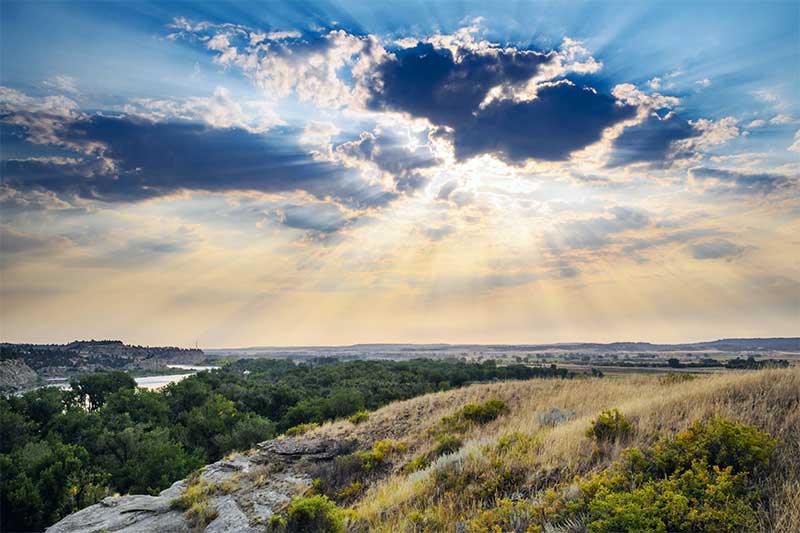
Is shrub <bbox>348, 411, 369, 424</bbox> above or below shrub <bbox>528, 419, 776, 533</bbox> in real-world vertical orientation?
below

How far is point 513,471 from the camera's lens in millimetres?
9219

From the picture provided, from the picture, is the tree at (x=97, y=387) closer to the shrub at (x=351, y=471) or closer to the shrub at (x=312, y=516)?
the shrub at (x=351, y=471)

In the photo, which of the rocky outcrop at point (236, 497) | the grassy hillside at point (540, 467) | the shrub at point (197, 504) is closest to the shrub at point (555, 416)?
the grassy hillside at point (540, 467)

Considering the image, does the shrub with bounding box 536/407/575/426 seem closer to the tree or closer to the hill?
the hill

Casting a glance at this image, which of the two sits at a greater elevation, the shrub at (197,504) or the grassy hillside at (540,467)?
the grassy hillside at (540,467)

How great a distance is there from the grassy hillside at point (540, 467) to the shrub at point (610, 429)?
101 mm

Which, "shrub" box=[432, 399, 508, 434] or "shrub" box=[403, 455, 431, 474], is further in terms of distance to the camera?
"shrub" box=[432, 399, 508, 434]

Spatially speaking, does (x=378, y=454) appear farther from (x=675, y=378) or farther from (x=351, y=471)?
(x=675, y=378)

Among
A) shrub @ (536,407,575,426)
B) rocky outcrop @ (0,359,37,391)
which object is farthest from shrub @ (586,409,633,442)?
rocky outcrop @ (0,359,37,391)

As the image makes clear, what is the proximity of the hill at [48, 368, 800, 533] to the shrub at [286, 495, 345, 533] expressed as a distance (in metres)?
0.03

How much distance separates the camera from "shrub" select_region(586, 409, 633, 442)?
373 inches

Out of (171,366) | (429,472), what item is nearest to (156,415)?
(429,472)

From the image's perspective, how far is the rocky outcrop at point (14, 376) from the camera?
7600cm

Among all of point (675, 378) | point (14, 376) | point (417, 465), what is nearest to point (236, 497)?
point (417, 465)
